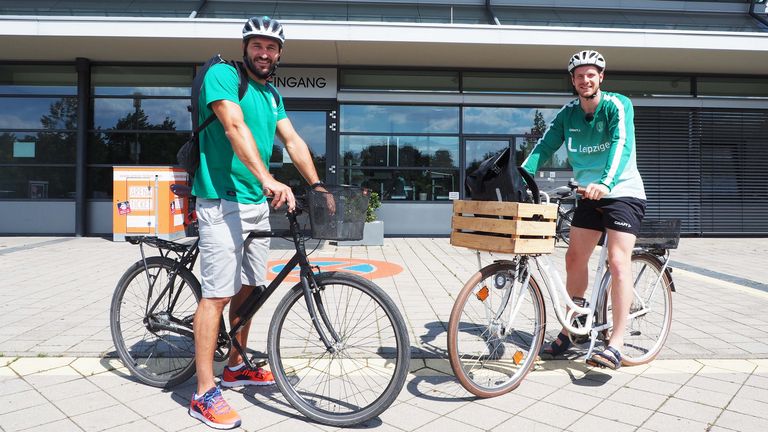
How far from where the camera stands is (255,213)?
2.69 metres

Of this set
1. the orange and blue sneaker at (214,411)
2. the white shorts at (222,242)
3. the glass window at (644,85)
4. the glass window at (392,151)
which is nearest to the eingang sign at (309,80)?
the glass window at (392,151)

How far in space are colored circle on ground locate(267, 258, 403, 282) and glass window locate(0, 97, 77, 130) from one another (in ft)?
23.6

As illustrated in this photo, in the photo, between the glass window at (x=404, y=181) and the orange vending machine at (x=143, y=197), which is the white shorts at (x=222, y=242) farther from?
the glass window at (x=404, y=181)

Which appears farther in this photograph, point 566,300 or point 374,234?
point 374,234

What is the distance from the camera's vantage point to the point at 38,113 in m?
11.2

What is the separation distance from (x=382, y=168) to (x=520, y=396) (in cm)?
880

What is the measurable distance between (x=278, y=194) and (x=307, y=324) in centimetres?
99

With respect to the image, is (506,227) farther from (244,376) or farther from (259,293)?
(244,376)

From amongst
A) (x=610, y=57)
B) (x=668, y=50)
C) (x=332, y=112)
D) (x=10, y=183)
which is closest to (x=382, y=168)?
(x=332, y=112)

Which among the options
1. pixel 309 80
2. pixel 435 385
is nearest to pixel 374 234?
pixel 309 80

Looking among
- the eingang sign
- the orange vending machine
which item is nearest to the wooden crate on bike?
the orange vending machine

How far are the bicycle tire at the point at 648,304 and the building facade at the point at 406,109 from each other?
7678mm

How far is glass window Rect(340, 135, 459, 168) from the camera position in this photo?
1138 cm

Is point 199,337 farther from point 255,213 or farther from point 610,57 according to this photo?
point 610,57
